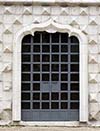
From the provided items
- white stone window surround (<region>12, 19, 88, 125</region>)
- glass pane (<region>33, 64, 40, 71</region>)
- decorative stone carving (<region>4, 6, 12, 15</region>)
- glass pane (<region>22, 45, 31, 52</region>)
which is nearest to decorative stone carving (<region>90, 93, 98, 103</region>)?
white stone window surround (<region>12, 19, 88, 125</region>)

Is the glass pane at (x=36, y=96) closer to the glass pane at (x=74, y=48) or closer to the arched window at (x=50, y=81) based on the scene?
the arched window at (x=50, y=81)

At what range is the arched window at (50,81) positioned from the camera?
31891 mm

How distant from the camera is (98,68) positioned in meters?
31.8

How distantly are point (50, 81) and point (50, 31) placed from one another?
1.86m

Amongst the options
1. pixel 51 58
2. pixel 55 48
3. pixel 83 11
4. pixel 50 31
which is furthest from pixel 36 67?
pixel 83 11

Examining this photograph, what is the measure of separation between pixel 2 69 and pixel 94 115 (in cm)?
381

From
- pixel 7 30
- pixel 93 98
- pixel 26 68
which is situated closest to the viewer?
pixel 93 98

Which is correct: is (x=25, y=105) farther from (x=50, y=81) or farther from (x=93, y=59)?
(x=93, y=59)

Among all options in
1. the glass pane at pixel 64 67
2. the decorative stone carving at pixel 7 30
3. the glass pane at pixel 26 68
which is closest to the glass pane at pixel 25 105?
the glass pane at pixel 26 68

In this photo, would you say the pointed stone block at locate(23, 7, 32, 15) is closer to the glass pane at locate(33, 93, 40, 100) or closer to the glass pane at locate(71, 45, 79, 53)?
the glass pane at locate(71, 45, 79, 53)

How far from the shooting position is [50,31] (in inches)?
1255

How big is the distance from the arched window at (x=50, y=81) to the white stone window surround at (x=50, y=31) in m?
0.24

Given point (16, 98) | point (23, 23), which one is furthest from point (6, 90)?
point (23, 23)

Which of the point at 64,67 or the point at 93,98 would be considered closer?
the point at 93,98
